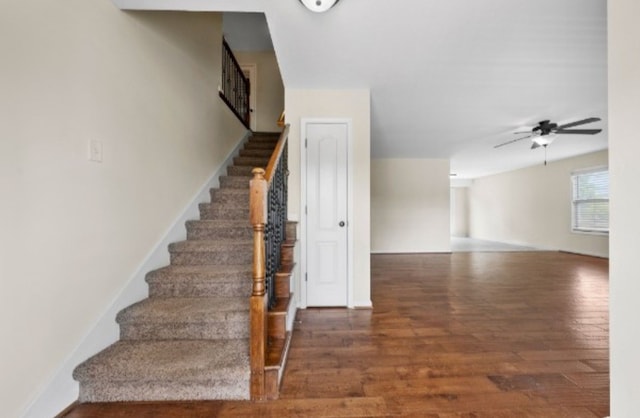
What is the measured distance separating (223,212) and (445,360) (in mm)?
2514

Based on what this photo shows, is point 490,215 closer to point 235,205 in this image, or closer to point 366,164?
point 366,164

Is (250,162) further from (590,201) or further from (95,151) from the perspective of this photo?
(590,201)

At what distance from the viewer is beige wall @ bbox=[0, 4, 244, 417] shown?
1285 mm

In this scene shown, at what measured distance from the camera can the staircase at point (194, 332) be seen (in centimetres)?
157

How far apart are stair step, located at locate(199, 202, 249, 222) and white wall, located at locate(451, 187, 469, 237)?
1085 cm

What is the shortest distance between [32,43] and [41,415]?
1853mm

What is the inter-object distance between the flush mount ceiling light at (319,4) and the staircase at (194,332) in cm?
190

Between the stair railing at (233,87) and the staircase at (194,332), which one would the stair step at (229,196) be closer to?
→ the staircase at (194,332)

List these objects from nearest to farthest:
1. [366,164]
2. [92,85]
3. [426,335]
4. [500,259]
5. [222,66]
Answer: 1. [92,85]
2. [426,335]
3. [366,164]
4. [222,66]
5. [500,259]

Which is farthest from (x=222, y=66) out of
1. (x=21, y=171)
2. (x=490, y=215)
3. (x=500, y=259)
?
(x=490, y=215)

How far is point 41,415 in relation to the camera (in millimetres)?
1366

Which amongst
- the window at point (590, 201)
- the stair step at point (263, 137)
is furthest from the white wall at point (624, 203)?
the window at point (590, 201)

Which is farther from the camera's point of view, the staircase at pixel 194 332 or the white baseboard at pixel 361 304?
the white baseboard at pixel 361 304

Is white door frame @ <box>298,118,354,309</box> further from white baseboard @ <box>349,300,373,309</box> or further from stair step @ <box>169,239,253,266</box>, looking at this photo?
stair step @ <box>169,239,253,266</box>
